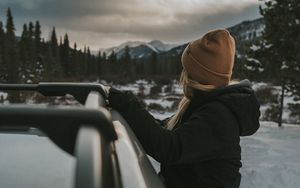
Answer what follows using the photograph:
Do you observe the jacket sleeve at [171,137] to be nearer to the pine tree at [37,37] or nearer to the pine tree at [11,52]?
the pine tree at [11,52]

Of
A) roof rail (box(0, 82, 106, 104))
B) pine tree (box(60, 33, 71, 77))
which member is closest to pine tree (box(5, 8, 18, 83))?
pine tree (box(60, 33, 71, 77))

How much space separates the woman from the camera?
99.5 inches

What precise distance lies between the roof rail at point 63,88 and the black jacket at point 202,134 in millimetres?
223

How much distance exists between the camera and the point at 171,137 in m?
2.52

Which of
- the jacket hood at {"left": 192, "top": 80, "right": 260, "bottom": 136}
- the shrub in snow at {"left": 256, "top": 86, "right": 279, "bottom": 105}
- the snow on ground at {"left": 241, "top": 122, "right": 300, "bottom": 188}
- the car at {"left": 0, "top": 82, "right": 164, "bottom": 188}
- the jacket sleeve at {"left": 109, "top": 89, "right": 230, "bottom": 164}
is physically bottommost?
the shrub in snow at {"left": 256, "top": 86, "right": 279, "bottom": 105}

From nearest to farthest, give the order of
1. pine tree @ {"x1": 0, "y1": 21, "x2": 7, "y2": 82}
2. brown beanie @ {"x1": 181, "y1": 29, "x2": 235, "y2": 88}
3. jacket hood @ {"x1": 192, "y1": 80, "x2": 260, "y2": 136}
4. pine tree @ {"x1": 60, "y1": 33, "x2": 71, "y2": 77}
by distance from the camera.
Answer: jacket hood @ {"x1": 192, "y1": 80, "x2": 260, "y2": 136} → brown beanie @ {"x1": 181, "y1": 29, "x2": 235, "y2": 88} → pine tree @ {"x1": 0, "y1": 21, "x2": 7, "y2": 82} → pine tree @ {"x1": 60, "y1": 33, "x2": 71, "y2": 77}

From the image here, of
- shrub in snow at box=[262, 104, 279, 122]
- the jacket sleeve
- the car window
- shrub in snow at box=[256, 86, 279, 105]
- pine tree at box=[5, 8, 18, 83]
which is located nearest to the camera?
the car window

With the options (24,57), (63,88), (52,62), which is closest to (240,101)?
(63,88)

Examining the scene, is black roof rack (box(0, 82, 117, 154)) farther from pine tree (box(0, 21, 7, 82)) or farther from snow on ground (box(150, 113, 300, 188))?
pine tree (box(0, 21, 7, 82))

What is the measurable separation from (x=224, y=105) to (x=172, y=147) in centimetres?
37

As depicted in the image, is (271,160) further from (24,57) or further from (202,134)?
(24,57)

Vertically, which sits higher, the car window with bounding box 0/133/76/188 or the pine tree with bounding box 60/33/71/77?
the car window with bounding box 0/133/76/188

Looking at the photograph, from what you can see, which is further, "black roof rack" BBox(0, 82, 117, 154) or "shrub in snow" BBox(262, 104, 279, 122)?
"shrub in snow" BBox(262, 104, 279, 122)

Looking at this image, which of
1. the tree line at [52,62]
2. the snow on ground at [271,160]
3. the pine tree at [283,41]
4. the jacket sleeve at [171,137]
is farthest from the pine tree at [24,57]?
the jacket sleeve at [171,137]
